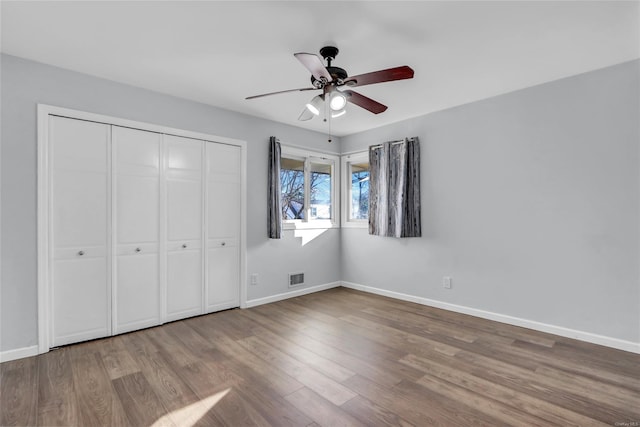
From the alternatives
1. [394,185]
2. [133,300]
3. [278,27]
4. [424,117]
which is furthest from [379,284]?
[278,27]

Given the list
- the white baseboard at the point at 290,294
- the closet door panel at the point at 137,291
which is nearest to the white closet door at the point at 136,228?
the closet door panel at the point at 137,291

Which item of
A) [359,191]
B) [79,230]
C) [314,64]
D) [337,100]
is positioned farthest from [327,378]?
[359,191]

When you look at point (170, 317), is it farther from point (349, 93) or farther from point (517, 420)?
point (517, 420)

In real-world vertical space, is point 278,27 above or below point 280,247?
above

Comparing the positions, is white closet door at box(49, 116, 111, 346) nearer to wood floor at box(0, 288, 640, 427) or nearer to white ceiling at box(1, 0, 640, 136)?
wood floor at box(0, 288, 640, 427)

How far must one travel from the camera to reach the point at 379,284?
184 inches

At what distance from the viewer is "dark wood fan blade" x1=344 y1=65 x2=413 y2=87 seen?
2082 mm

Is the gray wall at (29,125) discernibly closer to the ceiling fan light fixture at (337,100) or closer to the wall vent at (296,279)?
the wall vent at (296,279)

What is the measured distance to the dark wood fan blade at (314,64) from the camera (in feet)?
6.32

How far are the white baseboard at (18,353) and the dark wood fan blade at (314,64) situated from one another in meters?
3.16

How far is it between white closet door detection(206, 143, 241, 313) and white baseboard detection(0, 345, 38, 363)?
5.03 feet

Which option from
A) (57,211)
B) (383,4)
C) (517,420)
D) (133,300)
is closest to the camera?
(517,420)

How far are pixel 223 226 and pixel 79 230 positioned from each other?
1417mm

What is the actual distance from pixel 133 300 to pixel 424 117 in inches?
157
